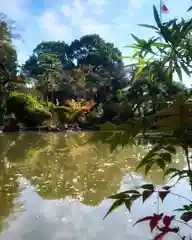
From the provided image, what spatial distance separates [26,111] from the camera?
13398 millimetres

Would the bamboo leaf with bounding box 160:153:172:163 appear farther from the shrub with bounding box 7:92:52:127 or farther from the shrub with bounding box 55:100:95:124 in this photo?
the shrub with bounding box 55:100:95:124

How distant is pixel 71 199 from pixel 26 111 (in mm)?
10927

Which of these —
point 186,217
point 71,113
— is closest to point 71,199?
point 186,217

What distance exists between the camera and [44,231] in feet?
6.98

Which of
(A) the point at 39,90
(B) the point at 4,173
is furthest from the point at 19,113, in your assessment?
(B) the point at 4,173

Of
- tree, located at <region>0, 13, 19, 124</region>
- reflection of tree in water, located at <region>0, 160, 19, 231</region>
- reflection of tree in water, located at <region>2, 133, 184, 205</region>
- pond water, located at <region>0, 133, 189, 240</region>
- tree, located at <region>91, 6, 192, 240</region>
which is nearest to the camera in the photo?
tree, located at <region>91, 6, 192, 240</region>

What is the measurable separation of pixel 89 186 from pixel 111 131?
301 centimetres

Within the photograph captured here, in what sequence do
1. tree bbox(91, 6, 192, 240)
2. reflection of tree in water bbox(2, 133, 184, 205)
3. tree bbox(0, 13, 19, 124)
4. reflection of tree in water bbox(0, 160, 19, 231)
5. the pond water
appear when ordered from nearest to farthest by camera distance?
tree bbox(91, 6, 192, 240), the pond water, reflection of tree in water bbox(0, 160, 19, 231), reflection of tree in water bbox(2, 133, 184, 205), tree bbox(0, 13, 19, 124)

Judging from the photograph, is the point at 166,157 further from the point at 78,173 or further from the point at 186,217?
the point at 78,173

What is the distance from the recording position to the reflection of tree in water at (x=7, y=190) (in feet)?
8.52

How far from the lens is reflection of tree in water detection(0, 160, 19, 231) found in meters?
2.60

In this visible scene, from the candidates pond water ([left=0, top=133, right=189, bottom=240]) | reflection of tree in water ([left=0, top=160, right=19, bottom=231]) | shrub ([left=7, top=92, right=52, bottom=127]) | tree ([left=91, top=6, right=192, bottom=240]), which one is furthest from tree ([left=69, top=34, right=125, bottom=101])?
tree ([left=91, top=6, right=192, bottom=240])

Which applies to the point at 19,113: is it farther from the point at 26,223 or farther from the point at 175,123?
the point at 175,123

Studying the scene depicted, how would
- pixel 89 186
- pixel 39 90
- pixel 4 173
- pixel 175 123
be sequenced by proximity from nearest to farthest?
1. pixel 175 123
2. pixel 89 186
3. pixel 4 173
4. pixel 39 90
